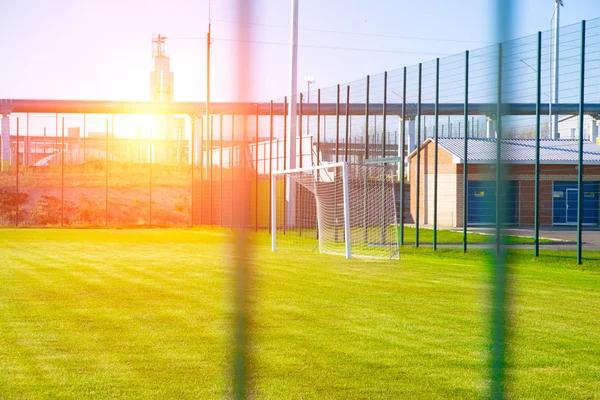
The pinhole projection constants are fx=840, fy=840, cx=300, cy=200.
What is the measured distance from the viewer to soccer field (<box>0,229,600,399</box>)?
4594 millimetres

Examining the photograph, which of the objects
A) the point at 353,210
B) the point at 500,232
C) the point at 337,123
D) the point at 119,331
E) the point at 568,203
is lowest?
the point at 119,331

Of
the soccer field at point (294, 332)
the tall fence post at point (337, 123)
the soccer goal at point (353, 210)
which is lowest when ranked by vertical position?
the soccer field at point (294, 332)

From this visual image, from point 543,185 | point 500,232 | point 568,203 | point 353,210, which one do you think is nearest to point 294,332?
point 500,232

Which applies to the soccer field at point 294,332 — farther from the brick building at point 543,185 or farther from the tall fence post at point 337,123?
the brick building at point 543,185

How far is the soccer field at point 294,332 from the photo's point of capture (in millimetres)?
4594

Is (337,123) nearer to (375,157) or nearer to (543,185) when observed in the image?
(375,157)

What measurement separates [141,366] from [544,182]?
95.5ft

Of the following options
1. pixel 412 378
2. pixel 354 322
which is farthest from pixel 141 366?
pixel 354 322

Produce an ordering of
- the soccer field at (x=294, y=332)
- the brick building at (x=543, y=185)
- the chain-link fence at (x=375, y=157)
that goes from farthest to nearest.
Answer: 1. the brick building at (x=543, y=185)
2. the chain-link fence at (x=375, y=157)
3. the soccer field at (x=294, y=332)

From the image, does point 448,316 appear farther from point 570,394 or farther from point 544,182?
point 544,182

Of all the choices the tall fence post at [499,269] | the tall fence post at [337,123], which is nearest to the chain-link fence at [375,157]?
the tall fence post at [337,123]

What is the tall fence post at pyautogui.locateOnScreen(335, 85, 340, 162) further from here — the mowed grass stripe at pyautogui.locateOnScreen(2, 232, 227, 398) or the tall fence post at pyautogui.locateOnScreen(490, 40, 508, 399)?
the tall fence post at pyautogui.locateOnScreen(490, 40, 508, 399)

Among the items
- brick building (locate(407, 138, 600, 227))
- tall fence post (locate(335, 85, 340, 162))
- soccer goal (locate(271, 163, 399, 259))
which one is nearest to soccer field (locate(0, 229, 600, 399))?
soccer goal (locate(271, 163, 399, 259))

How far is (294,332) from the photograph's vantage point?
6.47 m
